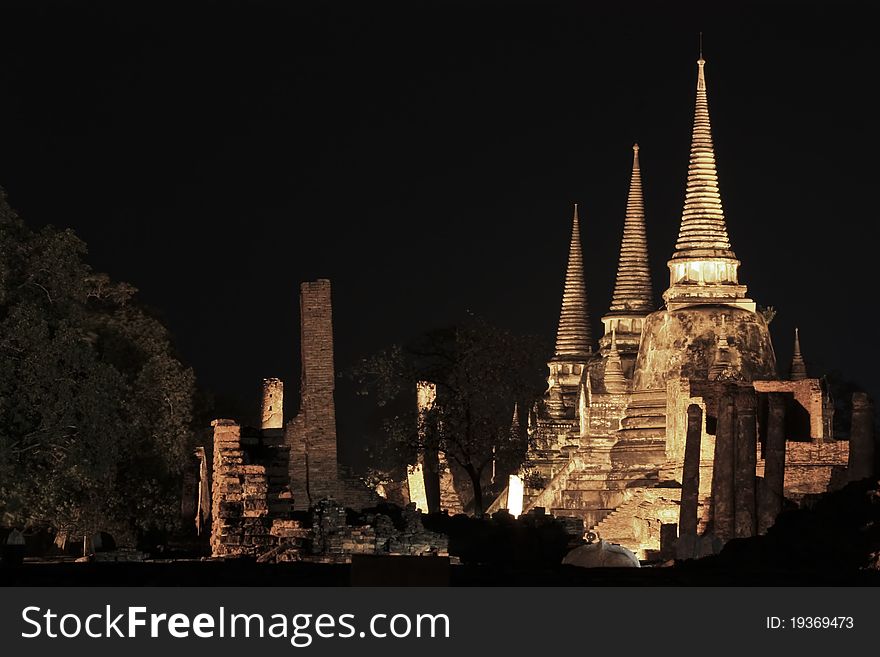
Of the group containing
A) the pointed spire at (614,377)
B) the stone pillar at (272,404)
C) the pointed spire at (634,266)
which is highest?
the pointed spire at (634,266)

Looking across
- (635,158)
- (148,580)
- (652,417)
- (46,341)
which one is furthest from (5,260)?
(635,158)

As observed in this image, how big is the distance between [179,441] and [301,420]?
15.6 feet

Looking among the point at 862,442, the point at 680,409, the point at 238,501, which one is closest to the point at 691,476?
the point at 862,442

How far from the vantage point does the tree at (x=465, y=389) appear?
60031mm

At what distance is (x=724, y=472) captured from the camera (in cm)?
5247

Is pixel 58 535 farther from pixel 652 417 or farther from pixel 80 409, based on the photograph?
pixel 652 417

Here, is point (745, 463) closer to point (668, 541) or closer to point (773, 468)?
point (773, 468)

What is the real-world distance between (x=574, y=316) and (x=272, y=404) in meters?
40.2

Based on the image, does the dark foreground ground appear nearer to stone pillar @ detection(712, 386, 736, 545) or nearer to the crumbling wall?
the crumbling wall

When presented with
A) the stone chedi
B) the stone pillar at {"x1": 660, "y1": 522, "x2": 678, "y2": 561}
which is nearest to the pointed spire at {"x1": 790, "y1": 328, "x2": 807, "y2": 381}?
the stone chedi

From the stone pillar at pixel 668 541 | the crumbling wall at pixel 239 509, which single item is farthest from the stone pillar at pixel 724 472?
the crumbling wall at pixel 239 509

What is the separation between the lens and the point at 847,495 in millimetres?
41656

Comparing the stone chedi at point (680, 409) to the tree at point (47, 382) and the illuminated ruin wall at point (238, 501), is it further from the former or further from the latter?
the tree at point (47, 382)

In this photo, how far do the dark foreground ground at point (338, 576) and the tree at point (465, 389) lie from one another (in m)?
26.2
